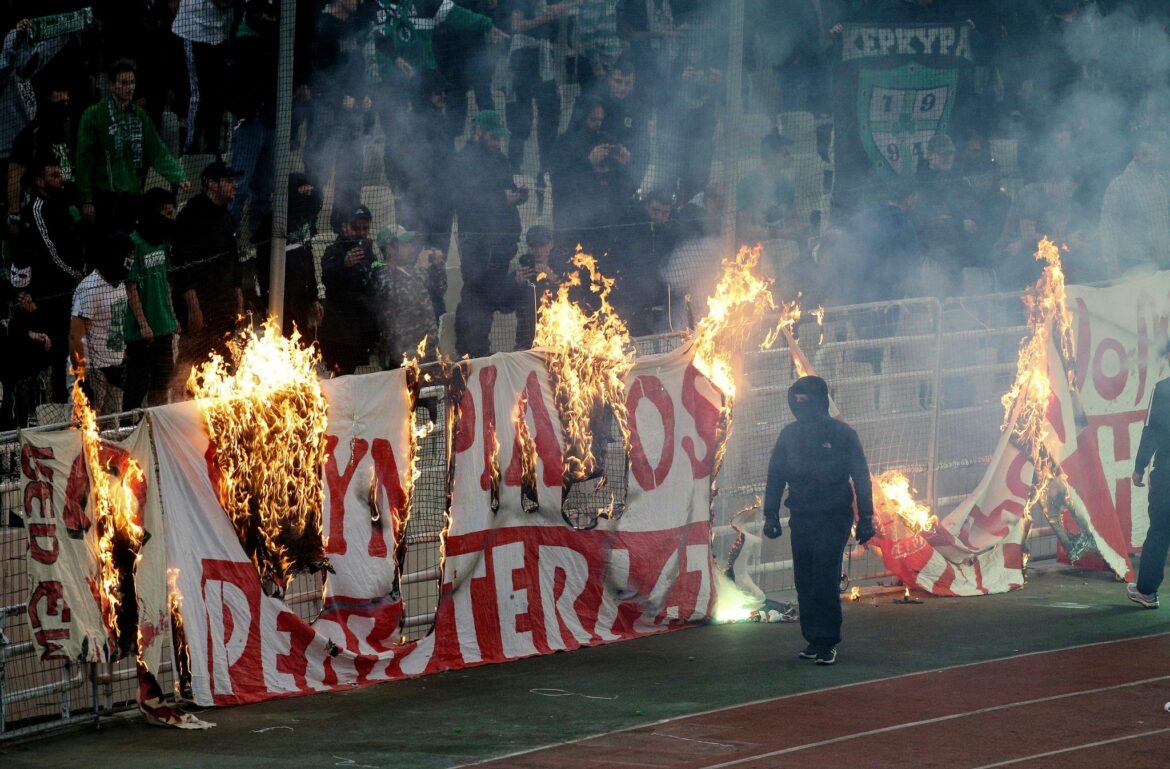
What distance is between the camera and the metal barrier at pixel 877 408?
10117 mm

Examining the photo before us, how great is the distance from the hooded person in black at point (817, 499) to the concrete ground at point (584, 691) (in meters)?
0.42

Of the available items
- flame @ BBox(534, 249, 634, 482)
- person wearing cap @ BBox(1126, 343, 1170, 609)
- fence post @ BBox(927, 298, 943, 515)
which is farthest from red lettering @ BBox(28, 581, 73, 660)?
person wearing cap @ BBox(1126, 343, 1170, 609)

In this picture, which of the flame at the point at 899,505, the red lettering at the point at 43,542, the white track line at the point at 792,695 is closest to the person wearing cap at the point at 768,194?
the flame at the point at 899,505

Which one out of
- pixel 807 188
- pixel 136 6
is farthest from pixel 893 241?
pixel 136 6

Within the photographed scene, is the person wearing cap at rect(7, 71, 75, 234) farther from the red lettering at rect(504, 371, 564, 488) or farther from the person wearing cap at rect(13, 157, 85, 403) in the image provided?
the red lettering at rect(504, 371, 564, 488)

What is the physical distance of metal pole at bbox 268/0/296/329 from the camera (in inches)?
378

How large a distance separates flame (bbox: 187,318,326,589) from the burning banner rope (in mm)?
5965

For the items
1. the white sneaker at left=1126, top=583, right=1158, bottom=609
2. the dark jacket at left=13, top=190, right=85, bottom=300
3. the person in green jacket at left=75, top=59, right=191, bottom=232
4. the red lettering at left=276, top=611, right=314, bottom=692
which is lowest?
the white sneaker at left=1126, top=583, right=1158, bottom=609

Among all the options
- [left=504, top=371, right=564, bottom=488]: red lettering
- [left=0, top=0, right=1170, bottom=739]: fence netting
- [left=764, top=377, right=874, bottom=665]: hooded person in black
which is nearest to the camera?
[left=764, top=377, right=874, bottom=665]: hooded person in black

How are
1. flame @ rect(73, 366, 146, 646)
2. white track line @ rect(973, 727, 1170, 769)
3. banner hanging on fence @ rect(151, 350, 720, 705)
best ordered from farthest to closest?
banner hanging on fence @ rect(151, 350, 720, 705) → flame @ rect(73, 366, 146, 646) → white track line @ rect(973, 727, 1170, 769)

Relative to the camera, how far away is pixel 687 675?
9547 mm

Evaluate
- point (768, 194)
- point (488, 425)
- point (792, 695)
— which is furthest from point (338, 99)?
point (792, 695)

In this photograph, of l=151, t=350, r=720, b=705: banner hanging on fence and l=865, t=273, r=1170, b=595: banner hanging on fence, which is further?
l=865, t=273, r=1170, b=595: banner hanging on fence

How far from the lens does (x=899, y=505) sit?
12.1 meters
